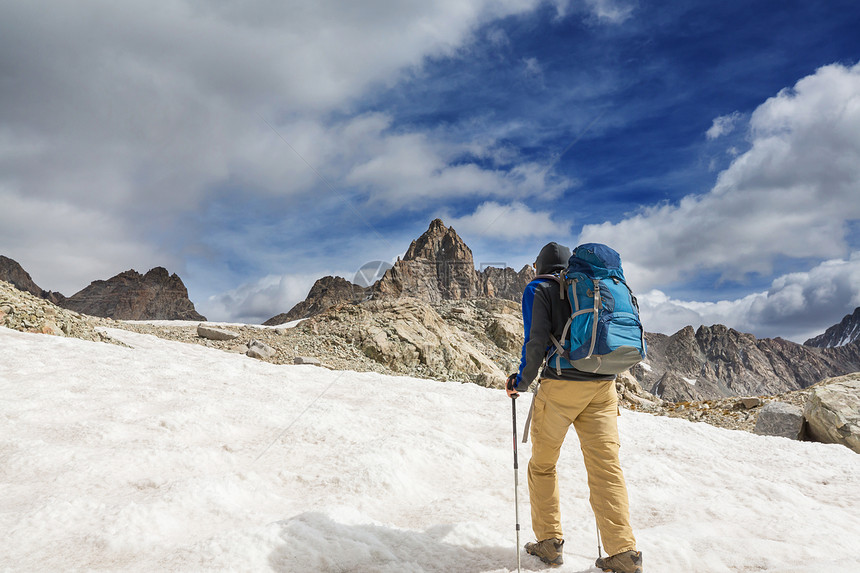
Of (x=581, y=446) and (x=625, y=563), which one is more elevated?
(x=581, y=446)

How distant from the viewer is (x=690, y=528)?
5.11m

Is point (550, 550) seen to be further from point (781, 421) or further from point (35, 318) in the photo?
point (35, 318)

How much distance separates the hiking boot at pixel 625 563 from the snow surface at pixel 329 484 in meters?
0.37

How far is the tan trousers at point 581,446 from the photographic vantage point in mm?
4148

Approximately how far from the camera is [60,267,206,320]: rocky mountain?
17725 centimetres

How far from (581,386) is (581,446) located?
0.55m

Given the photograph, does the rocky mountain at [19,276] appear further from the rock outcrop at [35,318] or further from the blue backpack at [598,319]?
the blue backpack at [598,319]

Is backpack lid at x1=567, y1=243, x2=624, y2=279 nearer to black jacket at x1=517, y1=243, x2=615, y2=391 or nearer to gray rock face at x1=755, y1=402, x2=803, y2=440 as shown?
black jacket at x1=517, y1=243, x2=615, y2=391

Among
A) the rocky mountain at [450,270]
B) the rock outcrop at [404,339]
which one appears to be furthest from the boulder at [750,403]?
the rocky mountain at [450,270]

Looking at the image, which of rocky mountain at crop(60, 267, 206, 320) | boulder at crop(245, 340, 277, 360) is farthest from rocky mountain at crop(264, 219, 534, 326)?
boulder at crop(245, 340, 277, 360)

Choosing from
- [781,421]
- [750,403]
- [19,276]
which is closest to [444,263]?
[19,276]

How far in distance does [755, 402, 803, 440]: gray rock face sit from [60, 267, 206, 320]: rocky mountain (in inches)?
7300

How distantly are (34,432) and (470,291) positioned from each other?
166 metres

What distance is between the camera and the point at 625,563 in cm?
392
